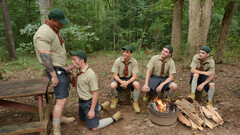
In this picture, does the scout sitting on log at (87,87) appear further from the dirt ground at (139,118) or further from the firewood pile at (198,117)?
the firewood pile at (198,117)

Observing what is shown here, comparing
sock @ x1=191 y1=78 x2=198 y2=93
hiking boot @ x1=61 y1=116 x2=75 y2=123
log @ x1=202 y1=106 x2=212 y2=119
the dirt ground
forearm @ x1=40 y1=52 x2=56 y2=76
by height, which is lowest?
the dirt ground

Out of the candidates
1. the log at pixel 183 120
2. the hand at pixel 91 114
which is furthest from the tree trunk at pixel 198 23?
the hand at pixel 91 114

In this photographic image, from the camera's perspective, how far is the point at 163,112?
10.3 ft

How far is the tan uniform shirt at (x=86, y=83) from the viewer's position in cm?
278

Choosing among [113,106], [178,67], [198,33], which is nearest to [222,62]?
[178,67]

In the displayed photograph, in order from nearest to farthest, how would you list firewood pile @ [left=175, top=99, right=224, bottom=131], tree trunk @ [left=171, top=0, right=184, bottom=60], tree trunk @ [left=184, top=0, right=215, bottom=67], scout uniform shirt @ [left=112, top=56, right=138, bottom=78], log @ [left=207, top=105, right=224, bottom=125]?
1. firewood pile @ [left=175, top=99, right=224, bottom=131]
2. log @ [left=207, top=105, right=224, bottom=125]
3. scout uniform shirt @ [left=112, top=56, right=138, bottom=78]
4. tree trunk @ [left=184, top=0, right=215, bottom=67]
5. tree trunk @ [left=171, top=0, right=184, bottom=60]

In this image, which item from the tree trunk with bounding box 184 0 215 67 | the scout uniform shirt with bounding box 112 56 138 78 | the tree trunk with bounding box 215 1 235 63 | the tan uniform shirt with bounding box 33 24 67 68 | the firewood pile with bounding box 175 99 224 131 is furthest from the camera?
the tree trunk with bounding box 215 1 235 63

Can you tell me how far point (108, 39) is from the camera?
53.7 feet

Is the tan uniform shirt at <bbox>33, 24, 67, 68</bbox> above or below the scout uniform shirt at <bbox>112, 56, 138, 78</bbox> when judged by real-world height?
above

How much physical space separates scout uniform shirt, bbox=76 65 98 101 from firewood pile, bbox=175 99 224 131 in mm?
2159

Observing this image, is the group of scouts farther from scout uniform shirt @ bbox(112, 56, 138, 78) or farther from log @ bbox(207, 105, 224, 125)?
log @ bbox(207, 105, 224, 125)

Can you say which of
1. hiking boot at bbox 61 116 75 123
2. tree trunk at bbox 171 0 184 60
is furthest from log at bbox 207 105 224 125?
tree trunk at bbox 171 0 184 60

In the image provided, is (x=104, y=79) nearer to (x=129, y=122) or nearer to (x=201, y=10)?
(x=129, y=122)

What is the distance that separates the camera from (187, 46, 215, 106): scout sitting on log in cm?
389
